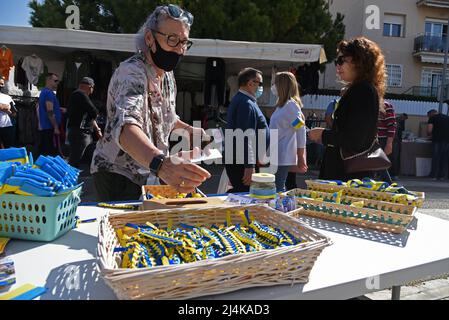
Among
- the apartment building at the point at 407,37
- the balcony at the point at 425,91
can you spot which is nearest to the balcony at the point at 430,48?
the apartment building at the point at 407,37

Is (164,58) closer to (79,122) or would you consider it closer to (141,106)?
(141,106)

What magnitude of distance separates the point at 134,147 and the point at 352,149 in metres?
1.22

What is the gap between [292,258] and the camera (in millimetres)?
885

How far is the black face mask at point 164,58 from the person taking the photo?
1.54 m

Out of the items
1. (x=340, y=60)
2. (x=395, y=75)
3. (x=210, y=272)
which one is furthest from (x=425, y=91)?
(x=210, y=272)

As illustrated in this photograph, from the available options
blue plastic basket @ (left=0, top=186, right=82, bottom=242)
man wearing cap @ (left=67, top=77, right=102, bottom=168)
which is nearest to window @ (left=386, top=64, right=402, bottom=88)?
man wearing cap @ (left=67, top=77, right=102, bottom=168)

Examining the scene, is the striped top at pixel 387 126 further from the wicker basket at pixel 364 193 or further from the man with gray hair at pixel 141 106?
the man with gray hair at pixel 141 106

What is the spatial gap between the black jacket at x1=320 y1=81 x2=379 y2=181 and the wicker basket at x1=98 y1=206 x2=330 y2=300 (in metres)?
1.03

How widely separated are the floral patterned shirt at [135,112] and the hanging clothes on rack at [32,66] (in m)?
6.46

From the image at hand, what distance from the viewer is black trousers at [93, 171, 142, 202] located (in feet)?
5.36

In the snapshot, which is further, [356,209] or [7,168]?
[356,209]
